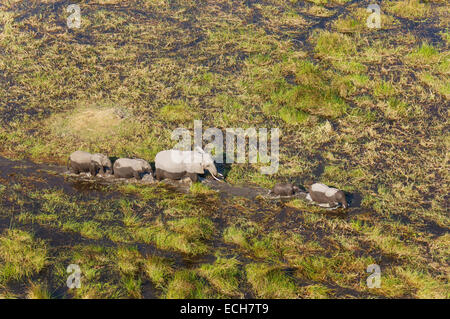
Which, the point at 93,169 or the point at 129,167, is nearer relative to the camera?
the point at 129,167

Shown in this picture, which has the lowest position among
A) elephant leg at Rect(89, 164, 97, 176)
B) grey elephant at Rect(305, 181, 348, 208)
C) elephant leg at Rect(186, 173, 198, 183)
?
grey elephant at Rect(305, 181, 348, 208)

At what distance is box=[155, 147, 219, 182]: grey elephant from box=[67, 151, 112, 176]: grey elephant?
1.38 meters

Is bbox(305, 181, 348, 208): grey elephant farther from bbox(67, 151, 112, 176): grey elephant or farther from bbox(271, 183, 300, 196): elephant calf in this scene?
bbox(67, 151, 112, 176): grey elephant

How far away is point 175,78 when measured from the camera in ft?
51.6

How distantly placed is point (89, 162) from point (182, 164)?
8.01 feet

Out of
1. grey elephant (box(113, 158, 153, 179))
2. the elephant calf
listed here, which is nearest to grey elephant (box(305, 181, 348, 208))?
the elephant calf

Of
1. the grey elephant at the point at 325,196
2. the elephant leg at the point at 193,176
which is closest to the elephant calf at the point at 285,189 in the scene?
the grey elephant at the point at 325,196

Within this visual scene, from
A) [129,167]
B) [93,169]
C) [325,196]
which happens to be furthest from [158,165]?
[325,196]

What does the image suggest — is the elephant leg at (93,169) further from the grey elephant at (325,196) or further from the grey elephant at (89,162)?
the grey elephant at (325,196)

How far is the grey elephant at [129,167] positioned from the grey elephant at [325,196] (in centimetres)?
426

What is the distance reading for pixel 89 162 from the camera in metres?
11.5

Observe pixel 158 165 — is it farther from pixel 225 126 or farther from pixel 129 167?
pixel 225 126

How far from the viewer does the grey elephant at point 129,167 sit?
11.4 metres

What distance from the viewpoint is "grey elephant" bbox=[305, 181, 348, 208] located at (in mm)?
10469
